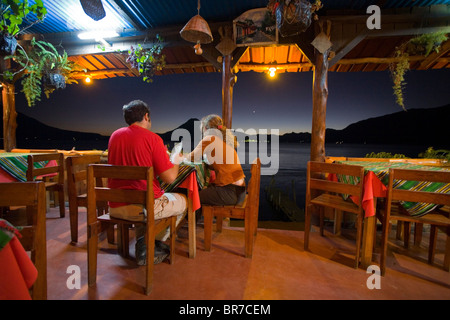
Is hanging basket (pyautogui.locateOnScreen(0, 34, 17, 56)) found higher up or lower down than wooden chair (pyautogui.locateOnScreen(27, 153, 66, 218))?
higher up

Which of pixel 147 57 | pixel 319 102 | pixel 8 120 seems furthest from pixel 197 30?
pixel 8 120

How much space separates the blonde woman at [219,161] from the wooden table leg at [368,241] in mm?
1297

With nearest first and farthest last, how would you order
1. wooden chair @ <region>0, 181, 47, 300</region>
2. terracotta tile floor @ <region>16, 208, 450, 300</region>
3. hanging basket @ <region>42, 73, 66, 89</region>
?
wooden chair @ <region>0, 181, 47, 300</region>, terracotta tile floor @ <region>16, 208, 450, 300</region>, hanging basket @ <region>42, 73, 66, 89</region>

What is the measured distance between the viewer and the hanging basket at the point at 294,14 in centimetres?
251

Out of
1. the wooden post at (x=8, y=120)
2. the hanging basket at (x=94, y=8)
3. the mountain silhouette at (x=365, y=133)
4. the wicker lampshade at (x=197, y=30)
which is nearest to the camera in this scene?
the wicker lampshade at (x=197, y=30)

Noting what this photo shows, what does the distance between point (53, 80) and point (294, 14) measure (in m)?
4.12

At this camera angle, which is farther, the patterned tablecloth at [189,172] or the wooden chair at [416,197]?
the patterned tablecloth at [189,172]

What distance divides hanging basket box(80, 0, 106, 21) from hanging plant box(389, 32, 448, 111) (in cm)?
489

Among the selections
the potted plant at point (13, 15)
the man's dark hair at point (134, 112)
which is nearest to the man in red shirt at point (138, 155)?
the man's dark hair at point (134, 112)

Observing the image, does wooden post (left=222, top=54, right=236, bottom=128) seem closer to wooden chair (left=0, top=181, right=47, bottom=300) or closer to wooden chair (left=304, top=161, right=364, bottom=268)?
wooden chair (left=304, top=161, right=364, bottom=268)

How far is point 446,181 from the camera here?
1808mm

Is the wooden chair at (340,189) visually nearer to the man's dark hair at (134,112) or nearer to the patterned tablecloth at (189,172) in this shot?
the patterned tablecloth at (189,172)

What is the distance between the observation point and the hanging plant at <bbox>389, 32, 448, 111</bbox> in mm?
3531

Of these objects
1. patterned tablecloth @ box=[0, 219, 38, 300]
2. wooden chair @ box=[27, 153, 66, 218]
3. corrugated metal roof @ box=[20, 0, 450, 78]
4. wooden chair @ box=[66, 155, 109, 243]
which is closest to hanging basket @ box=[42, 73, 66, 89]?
corrugated metal roof @ box=[20, 0, 450, 78]
